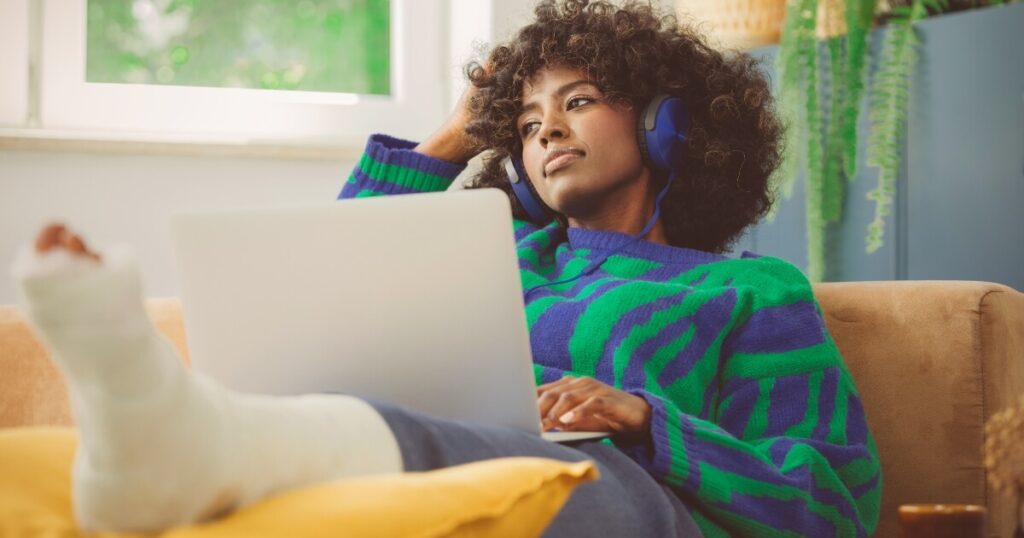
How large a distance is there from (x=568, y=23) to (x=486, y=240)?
31.0 inches

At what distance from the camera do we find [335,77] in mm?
2486

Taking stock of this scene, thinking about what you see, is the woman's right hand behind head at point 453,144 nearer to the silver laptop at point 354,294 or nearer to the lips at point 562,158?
the lips at point 562,158

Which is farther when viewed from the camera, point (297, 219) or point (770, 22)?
point (770, 22)

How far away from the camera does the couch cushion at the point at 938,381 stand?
4.16 ft

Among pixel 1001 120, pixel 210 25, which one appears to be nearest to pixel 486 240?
pixel 1001 120

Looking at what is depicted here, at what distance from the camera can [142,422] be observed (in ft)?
2.04

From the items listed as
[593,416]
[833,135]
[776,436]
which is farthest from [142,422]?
[833,135]

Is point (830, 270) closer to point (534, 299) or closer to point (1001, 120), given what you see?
point (1001, 120)

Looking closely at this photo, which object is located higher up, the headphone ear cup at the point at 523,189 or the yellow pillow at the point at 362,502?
the headphone ear cup at the point at 523,189

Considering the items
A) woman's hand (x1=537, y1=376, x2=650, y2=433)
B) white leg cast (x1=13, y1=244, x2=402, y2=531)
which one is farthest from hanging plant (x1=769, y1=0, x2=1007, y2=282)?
white leg cast (x1=13, y1=244, x2=402, y2=531)

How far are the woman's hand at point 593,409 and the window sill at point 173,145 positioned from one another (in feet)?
4.07

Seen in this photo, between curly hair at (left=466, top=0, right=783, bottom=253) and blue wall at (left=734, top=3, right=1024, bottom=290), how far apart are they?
18.3 inches

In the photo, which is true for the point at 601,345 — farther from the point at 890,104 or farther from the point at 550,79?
the point at 890,104

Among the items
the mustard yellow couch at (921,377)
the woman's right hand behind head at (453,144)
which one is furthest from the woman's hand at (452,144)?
the mustard yellow couch at (921,377)
